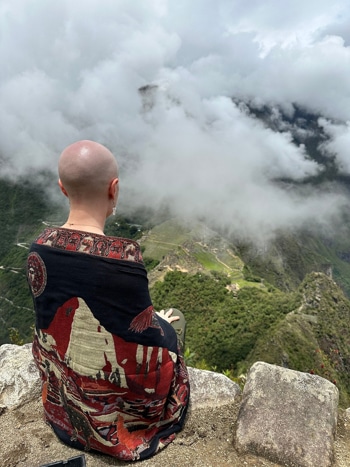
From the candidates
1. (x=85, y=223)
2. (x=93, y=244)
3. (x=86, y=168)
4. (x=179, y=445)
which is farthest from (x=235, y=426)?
(x=86, y=168)

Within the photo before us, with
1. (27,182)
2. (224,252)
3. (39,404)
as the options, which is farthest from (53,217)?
(39,404)

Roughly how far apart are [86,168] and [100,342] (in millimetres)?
1302

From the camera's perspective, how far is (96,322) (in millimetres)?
2578

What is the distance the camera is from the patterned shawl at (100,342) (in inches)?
99.3

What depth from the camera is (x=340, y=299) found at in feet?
195

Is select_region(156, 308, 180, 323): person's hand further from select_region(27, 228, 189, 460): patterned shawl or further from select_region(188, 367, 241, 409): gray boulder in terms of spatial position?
select_region(188, 367, 241, 409): gray boulder

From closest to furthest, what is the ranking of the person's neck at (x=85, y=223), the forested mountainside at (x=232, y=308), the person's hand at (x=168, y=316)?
the person's neck at (x=85, y=223), the person's hand at (x=168, y=316), the forested mountainside at (x=232, y=308)

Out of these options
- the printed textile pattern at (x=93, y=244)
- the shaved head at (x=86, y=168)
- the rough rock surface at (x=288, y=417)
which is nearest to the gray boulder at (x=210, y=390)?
the rough rock surface at (x=288, y=417)

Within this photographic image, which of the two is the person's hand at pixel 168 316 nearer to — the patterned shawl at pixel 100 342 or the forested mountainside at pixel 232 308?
the patterned shawl at pixel 100 342

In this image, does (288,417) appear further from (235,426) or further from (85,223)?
(85,223)

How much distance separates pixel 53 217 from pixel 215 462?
13822 cm

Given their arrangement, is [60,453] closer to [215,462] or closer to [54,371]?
[54,371]

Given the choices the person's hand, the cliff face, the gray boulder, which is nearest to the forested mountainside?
the cliff face

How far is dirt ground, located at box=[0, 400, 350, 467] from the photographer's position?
3076mm
